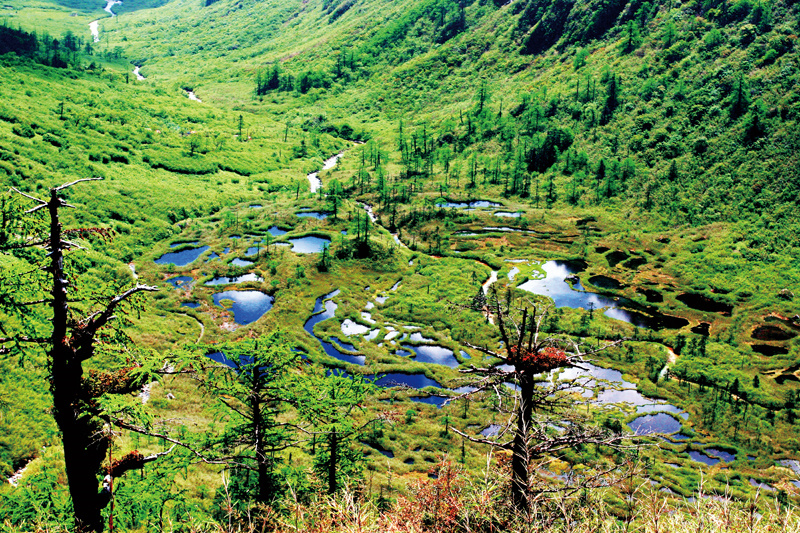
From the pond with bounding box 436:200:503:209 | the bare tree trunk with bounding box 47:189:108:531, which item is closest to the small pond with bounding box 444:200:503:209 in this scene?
the pond with bounding box 436:200:503:209

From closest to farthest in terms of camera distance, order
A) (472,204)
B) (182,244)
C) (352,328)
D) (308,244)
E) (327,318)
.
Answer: (352,328) < (327,318) < (182,244) < (308,244) < (472,204)

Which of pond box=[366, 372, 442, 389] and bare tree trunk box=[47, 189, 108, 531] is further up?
bare tree trunk box=[47, 189, 108, 531]

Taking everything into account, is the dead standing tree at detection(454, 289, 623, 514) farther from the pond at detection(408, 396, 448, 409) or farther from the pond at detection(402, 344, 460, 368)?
the pond at detection(402, 344, 460, 368)

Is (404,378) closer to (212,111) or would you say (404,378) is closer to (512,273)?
(512,273)

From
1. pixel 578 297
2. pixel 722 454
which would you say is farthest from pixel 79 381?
pixel 578 297

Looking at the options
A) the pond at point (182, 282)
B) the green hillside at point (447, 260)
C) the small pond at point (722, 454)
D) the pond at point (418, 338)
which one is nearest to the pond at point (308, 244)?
the green hillside at point (447, 260)

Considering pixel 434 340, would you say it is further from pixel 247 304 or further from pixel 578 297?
pixel 247 304

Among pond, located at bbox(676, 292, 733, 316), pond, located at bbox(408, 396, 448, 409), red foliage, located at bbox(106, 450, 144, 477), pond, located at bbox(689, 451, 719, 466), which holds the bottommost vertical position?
pond, located at bbox(408, 396, 448, 409)
